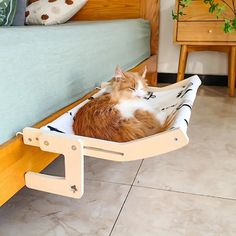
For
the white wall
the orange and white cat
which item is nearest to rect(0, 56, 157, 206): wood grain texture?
the orange and white cat

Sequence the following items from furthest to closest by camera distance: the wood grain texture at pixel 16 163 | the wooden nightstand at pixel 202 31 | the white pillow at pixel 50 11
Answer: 1. the wooden nightstand at pixel 202 31
2. the white pillow at pixel 50 11
3. the wood grain texture at pixel 16 163

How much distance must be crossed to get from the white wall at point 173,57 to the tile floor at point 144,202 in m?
1.16

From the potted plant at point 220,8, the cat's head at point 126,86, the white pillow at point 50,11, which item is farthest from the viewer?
the potted plant at point 220,8

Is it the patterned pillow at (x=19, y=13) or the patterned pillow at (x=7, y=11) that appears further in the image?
the patterned pillow at (x=19, y=13)

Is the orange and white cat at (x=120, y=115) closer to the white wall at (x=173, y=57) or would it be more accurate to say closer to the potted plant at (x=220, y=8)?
the potted plant at (x=220, y=8)

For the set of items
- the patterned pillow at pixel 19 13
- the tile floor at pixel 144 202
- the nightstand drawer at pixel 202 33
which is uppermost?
the patterned pillow at pixel 19 13

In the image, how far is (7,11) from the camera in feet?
4.09

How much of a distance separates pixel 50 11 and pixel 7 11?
419mm

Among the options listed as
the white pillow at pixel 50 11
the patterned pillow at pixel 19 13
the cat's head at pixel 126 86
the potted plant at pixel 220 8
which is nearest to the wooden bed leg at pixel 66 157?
the cat's head at pixel 126 86

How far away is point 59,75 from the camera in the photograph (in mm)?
871

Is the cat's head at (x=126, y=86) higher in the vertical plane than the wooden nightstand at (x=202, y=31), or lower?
lower

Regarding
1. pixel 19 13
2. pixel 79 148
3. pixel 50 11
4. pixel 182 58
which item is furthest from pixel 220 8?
pixel 79 148

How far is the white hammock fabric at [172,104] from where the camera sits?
0.75 m

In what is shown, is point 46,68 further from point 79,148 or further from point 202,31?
point 202,31
